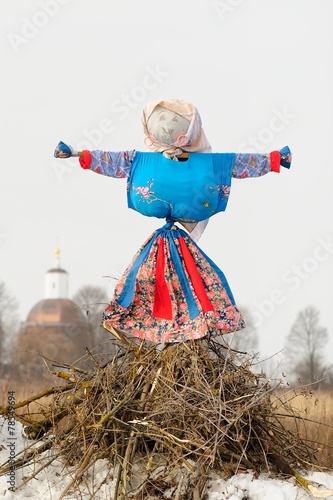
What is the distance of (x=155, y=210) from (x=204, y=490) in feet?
5.45

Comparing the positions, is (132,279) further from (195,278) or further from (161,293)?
(195,278)

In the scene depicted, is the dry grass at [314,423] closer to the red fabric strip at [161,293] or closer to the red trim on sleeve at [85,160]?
the red fabric strip at [161,293]

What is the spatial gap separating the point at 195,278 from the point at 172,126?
906mm

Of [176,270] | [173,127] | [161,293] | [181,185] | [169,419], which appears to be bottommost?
[169,419]

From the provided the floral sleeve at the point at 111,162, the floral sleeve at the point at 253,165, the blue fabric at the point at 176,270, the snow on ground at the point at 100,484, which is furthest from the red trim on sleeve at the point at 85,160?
the snow on ground at the point at 100,484

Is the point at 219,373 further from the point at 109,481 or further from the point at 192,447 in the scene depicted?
the point at 109,481

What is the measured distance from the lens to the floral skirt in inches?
221

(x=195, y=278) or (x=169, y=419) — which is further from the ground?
(x=195, y=278)

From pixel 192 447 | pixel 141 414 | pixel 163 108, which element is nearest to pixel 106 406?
pixel 141 414

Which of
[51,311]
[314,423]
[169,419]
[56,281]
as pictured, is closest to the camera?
[169,419]

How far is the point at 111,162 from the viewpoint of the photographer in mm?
5750

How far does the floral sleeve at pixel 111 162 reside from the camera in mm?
5738

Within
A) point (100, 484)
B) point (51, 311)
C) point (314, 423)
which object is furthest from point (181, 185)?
point (51, 311)

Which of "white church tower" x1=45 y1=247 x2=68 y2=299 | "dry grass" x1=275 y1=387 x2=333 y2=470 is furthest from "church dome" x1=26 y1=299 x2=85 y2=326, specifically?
"dry grass" x1=275 y1=387 x2=333 y2=470
